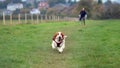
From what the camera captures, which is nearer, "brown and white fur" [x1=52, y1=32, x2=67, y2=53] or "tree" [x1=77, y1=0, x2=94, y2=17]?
"brown and white fur" [x1=52, y1=32, x2=67, y2=53]

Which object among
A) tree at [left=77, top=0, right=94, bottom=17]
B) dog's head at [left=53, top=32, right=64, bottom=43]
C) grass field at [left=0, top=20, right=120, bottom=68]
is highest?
dog's head at [left=53, top=32, right=64, bottom=43]

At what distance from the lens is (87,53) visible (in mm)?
17172

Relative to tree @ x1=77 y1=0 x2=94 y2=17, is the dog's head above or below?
above

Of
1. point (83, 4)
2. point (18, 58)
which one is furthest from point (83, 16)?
point (83, 4)

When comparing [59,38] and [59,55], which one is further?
[59,38]

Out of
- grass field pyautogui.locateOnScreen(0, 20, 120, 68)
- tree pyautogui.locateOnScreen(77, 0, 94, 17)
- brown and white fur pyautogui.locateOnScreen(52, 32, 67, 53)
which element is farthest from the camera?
tree pyautogui.locateOnScreen(77, 0, 94, 17)

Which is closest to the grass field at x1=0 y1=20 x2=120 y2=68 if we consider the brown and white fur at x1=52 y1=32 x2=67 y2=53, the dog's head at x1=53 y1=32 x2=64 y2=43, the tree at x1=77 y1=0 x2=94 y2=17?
the brown and white fur at x1=52 y1=32 x2=67 y2=53

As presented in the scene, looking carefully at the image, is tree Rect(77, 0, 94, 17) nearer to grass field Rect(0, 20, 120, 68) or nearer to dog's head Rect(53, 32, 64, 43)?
grass field Rect(0, 20, 120, 68)

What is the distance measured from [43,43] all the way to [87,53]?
454cm

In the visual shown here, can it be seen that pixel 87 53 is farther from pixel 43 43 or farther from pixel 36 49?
pixel 43 43

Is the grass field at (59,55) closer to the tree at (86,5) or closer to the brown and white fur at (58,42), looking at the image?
the brown and white fur at (58,42)

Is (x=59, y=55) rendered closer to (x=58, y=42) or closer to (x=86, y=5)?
(x=58, y=42)

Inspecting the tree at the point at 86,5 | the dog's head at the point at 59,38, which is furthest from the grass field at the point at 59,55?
the tree at the point at 86,5

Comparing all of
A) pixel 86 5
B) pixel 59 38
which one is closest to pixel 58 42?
pixel 59 38
